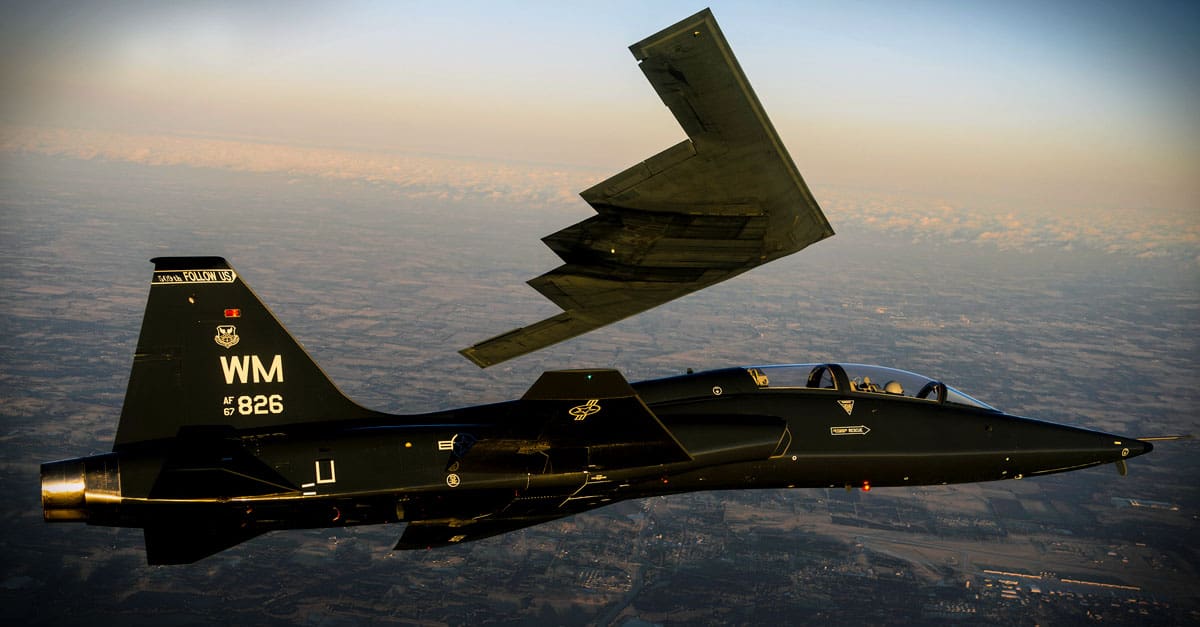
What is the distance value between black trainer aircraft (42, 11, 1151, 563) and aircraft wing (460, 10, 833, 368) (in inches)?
1.0

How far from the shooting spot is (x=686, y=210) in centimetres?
1077

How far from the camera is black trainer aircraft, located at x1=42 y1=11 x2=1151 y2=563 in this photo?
424 inches

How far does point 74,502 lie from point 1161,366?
15745cm

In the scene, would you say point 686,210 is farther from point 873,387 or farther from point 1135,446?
point 1135,446

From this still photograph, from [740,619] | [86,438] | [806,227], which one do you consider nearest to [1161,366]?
[740,619]

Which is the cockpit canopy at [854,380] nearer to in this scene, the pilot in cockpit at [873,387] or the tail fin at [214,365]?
the pilot in cockpit at [873,387]

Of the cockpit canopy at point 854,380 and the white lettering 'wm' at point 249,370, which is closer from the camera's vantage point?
the white lettering 'wm' at point 249,370

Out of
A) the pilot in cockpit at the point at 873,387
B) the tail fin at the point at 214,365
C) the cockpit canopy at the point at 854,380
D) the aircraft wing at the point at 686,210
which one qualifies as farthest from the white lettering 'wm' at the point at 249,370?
the pilot in cockpit at the point at 873,387

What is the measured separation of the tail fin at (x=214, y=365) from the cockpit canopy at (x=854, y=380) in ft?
24.9

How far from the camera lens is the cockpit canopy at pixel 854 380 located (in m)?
17.0

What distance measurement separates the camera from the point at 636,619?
5294 cm

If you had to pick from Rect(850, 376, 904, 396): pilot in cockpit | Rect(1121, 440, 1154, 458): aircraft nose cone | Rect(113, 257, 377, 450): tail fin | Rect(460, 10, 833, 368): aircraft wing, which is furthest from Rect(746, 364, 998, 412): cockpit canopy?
Rect(113, 257, 377, 450): tail fin

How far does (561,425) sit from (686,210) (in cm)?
480

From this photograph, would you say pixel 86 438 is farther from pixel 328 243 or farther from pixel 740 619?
pixel 328 243
